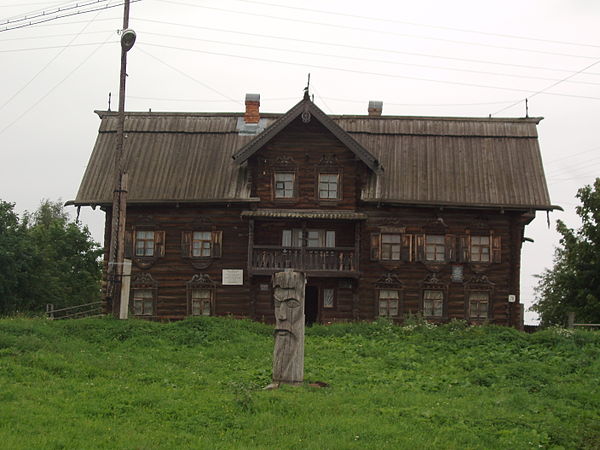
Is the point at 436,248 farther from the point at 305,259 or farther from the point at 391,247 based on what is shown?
the point at 305,259

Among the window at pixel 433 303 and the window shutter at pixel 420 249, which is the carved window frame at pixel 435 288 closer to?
the window at pixel 433 303

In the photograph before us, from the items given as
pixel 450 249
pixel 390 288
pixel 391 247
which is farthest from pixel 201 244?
pixel 450 249

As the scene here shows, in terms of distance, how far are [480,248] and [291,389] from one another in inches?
694

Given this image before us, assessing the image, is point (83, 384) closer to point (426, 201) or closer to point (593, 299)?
point (426, 201)

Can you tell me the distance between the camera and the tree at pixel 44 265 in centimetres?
4584

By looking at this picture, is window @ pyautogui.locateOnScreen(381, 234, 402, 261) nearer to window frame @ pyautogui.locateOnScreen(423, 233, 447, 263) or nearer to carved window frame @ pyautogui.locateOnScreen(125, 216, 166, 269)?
window frame @ pyautogui.locateOnScreen(423, 233, 447, 263)

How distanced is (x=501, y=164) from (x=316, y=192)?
7643 mm

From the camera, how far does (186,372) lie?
19.6m

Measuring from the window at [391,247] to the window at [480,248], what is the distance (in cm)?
289

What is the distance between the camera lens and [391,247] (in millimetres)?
33406

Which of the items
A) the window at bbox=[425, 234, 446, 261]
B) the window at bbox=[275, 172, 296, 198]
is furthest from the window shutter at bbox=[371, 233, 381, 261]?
the window at bbox=[275, 172, 296, 198]

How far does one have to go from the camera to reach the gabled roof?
32.7m

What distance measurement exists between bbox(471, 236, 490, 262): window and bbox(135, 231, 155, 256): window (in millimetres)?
12678

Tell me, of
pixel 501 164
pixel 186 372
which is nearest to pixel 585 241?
pixel 501 164
